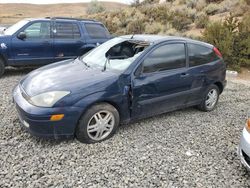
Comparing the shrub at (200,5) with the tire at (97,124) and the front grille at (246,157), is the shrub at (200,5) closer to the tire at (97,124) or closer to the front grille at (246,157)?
the tire at (97,124)

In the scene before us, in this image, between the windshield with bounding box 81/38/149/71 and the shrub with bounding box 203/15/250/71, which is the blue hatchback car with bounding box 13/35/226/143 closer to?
the windshield with bounding box 81/38/149/71

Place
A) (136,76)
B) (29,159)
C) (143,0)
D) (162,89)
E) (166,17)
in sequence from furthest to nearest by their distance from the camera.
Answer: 1. (143,0)
2. (166,17)
3. (162,89)
4. (136,76)
5. (29,159)

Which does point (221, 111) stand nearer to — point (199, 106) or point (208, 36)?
point (199, 106)

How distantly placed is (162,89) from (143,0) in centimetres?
2638

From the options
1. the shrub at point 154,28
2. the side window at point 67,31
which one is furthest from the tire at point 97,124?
the shrub at point 154,28

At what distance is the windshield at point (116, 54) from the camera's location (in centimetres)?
458

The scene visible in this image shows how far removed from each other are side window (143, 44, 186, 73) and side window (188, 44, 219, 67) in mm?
197

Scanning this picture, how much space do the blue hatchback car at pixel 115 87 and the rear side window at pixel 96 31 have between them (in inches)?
144

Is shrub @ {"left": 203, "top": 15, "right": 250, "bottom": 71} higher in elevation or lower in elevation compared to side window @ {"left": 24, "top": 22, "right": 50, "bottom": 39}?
lower

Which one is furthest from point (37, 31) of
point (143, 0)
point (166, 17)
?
point (143, 0)

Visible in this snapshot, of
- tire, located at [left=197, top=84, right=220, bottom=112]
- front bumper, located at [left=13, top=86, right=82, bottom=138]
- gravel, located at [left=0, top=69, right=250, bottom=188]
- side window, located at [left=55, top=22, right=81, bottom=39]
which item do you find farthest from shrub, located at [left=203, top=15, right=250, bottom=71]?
front bumper, located at [left=13, top=86, right=82, bottom=138]

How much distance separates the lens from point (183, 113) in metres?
5.58

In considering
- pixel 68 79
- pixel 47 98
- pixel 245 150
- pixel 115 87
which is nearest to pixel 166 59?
pixel 115 87

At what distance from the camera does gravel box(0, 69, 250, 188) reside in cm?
336
